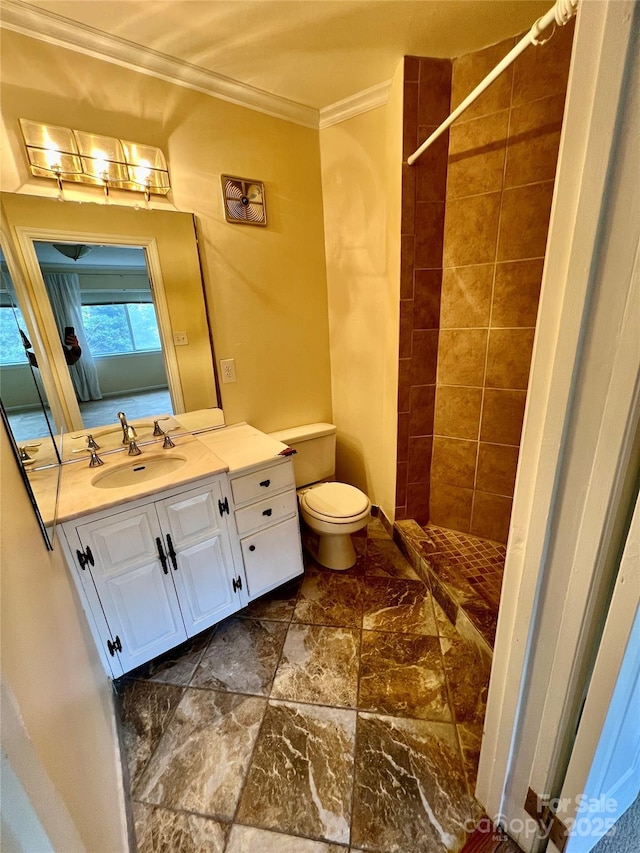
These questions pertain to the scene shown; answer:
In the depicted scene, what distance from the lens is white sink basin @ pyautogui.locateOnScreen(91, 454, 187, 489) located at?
1480 millimetres

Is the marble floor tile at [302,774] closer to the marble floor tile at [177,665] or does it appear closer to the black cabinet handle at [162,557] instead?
the marble floor tile at [177,665]

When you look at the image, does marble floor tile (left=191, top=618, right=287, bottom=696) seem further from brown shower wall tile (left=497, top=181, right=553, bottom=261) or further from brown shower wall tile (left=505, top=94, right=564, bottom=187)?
brown shower wall tile (left=505, top=94, right=564, bottom=187)

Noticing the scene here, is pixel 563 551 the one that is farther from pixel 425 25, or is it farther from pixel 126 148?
pixel 126 148

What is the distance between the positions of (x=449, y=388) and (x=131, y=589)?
177 cm

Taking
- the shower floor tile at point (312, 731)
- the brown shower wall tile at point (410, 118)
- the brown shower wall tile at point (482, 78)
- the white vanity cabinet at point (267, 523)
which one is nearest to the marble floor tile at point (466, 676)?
the shower floor tile at point (312, 731)

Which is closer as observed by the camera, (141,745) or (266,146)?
(141,745)

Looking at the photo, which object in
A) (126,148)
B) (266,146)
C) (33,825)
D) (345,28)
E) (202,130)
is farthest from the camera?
(266,146)

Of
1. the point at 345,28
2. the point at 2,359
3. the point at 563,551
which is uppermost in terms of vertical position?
the point at 345,28

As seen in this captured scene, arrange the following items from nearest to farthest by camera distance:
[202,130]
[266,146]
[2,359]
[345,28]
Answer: [2,359], [345,28], [202,130], [266,146]

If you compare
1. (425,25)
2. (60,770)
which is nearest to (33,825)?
(60,770)

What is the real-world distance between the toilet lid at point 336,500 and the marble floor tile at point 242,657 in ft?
1.91

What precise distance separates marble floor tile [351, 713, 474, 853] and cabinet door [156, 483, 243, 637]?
0.73m

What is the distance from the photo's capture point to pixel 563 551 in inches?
28.4

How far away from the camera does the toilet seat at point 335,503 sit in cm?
182
